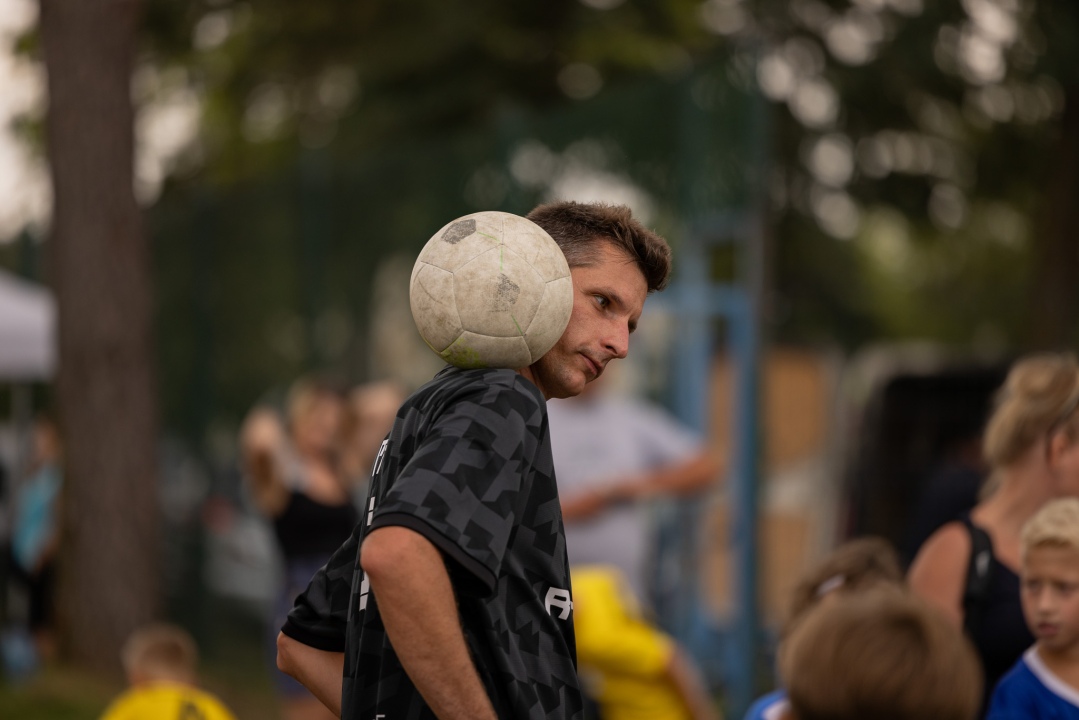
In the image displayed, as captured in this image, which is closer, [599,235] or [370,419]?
[599,235]

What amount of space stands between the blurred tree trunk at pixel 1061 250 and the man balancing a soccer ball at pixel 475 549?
11950 mm

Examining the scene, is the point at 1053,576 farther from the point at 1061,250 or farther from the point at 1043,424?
the point at 1061,250

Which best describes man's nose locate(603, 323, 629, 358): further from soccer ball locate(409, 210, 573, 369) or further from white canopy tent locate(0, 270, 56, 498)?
white canopy tent locate(0, 270, 56, 498)

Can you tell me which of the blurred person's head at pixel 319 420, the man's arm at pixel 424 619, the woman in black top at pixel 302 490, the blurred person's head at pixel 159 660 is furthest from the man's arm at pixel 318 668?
the blurred person's head at pixel 319 420

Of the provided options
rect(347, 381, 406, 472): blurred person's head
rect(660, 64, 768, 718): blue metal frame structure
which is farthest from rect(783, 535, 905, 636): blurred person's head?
rect(347, 381, 406, 472): blurred person's head

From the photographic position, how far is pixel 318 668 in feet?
8.04

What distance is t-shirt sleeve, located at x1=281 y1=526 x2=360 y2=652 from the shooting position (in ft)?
7.95

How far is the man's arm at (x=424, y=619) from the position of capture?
6.42 ft

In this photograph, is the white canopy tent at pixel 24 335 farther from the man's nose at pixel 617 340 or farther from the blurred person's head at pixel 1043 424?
the man's nose at pixel 617 340

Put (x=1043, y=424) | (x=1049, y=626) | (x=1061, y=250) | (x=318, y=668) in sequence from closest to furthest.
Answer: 1. (x=318, y=668)
2. (x=1049, y=626)
3. (x=1043, y=424)
4. (x=1061, y=250)

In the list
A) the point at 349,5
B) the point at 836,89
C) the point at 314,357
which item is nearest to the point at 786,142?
the point at 836,89

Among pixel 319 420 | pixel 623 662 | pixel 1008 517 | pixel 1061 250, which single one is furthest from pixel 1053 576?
pixel 1061 250

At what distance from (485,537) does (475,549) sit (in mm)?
24

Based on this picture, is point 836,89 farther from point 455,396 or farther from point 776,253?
point 455,396
